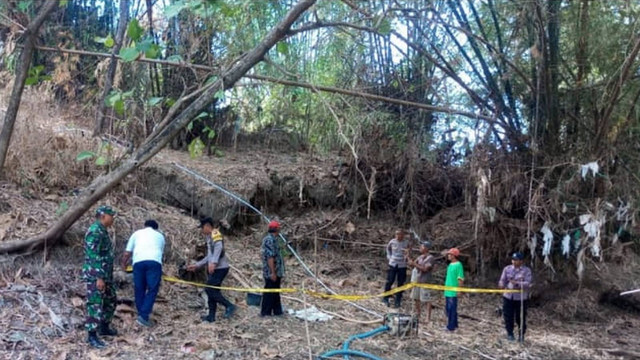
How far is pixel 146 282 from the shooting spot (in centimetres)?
738

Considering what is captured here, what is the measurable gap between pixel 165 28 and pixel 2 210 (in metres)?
4.52

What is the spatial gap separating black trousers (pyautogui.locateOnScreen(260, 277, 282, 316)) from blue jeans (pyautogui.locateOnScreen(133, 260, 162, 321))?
161 cm

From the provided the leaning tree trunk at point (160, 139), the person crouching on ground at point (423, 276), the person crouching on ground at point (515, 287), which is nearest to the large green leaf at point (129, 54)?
the leaning tree trunk at point (160, 139)

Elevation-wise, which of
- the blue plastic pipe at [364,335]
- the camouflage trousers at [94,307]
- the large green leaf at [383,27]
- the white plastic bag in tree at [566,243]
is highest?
the large green leaf at [383,27]

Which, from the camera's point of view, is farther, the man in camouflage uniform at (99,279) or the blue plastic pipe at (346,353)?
the blue plastic pipe at (346,353)

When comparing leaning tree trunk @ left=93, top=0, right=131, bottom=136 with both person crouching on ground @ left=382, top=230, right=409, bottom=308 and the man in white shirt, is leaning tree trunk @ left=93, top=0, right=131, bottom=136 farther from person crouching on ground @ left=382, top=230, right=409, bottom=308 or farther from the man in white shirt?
person crouching on ground @ left=382, top=230, right=409, bottom=308

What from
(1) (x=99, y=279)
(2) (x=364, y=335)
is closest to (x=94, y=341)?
(1) (x=99, y=279)

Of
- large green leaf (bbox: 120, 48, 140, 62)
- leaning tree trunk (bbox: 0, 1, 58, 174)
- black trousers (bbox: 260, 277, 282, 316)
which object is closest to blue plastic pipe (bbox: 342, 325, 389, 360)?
black trousers (bbox: 260, 277, 282, 316)

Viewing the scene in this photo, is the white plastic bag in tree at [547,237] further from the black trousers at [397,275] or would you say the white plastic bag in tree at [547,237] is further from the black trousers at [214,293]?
the black trousers at [214,293]

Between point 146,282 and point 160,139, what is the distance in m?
1.78

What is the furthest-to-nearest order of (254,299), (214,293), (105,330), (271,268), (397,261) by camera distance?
(397,261) → (254,299) → (271,268) → (214,293) → (105,330)

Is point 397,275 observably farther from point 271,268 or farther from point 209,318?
point 209,318

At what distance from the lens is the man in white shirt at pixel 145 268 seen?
7.28 m

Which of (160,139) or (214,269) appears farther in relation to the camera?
(214,269)
